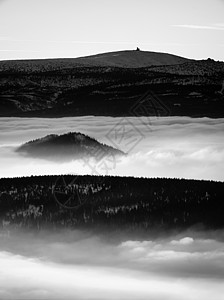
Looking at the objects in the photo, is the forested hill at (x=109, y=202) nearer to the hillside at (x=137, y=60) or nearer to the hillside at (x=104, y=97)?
the hillside at (x=104, y=97)

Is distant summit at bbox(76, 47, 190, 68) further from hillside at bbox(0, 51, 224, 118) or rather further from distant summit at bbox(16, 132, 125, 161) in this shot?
distant summit at bbox(16, 132, 125, 161)

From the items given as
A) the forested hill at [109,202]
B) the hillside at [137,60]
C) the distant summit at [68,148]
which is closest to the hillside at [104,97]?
the distant summit at [68,148]

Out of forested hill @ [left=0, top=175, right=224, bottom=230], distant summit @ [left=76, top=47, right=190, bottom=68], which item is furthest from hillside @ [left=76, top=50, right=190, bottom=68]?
forested hill @ [left=0, top=175, right=224, bottom=230]

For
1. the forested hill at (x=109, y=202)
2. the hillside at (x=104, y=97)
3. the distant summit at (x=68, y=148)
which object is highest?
the hillside at (x=104, y=97)

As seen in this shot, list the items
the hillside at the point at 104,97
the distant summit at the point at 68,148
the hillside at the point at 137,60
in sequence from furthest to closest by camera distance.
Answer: the hillside at the point at 137,60 → the hillside at the point at 104,97 → the distant summit at the point at 68,148

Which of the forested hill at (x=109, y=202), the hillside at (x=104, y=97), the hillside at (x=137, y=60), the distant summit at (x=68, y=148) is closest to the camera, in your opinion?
the forested hill at (x=109, y=202)

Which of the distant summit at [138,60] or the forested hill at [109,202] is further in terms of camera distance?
the distant summit at [138,60]

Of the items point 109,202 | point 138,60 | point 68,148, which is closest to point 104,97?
point 68,148
